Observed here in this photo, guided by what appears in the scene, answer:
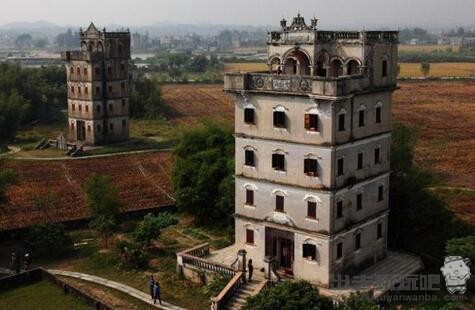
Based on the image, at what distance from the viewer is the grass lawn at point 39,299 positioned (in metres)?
34.7

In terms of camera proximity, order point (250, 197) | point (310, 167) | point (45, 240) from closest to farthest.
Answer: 1. point (310, 167)
2. point (250, 197)
3. point (45, 240)

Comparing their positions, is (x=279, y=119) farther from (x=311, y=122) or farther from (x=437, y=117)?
(x=437, y=117)

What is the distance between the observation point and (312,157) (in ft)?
116

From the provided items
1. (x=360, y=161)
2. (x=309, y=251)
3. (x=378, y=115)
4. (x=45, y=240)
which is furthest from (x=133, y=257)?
(x=378, y=115)

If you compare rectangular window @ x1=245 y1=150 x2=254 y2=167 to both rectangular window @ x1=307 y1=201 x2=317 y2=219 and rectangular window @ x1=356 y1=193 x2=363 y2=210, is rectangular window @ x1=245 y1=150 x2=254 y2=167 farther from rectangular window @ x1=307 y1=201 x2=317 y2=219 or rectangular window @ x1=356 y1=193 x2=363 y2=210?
Answer: rectangular window @ x1=356 y1=193 x2=363 y2=210

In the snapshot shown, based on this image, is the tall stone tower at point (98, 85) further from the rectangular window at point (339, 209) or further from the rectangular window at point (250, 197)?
the rectangular window at point (339, 209)

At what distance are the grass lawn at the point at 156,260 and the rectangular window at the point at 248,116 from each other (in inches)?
403

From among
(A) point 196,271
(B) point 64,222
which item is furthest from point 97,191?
(A) point 196,271

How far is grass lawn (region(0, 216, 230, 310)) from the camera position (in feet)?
121

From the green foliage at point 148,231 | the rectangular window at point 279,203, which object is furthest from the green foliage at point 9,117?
the rectangular window at point 279,203

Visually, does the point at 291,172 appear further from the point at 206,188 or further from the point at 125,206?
the point at 125,206

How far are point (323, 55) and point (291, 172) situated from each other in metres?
7.39

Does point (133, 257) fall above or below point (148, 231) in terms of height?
below

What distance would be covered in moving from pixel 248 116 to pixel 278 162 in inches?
132
